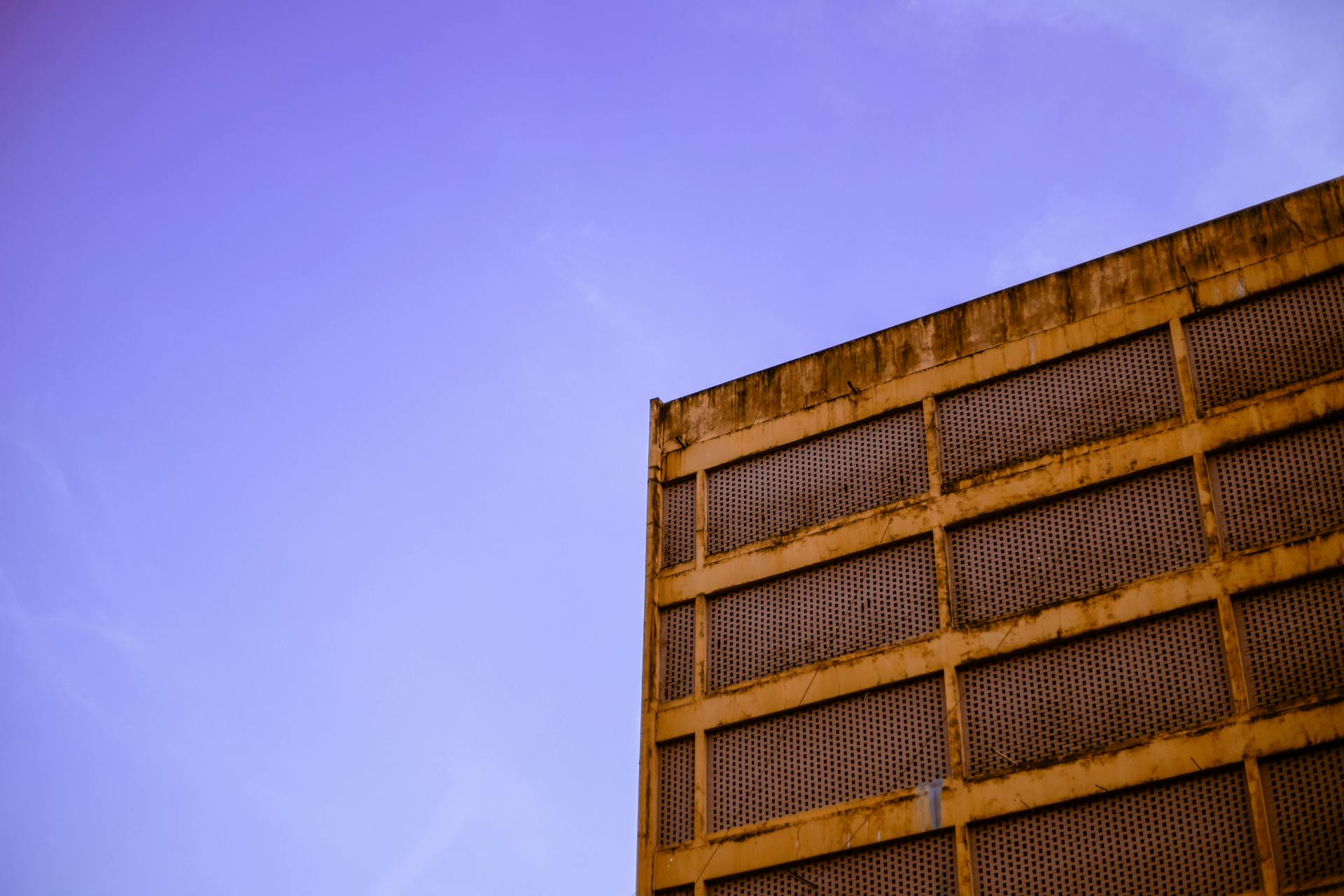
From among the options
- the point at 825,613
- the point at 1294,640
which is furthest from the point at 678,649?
the point at 1294,640

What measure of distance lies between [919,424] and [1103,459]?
2.49 m

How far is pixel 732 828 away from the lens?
1869 centimetres

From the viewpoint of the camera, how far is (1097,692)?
1714cm

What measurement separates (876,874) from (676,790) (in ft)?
9.07

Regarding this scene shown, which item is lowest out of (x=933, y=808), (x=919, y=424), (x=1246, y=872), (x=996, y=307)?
(x=1246, y=872)

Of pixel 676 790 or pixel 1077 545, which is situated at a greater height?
pixel 1077 545

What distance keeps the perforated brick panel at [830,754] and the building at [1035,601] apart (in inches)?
1.2

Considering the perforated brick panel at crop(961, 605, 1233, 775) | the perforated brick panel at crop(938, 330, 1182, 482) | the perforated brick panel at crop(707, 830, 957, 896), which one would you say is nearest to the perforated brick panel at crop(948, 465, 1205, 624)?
the perforated brick panel at crop(961, 605, 1233, 775)

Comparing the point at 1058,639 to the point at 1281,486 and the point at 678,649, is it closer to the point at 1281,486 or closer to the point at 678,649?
the point at 1281,486

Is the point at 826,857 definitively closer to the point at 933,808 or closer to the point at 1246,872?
the point at 933,808

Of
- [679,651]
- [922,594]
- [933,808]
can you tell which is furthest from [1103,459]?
[679,651]

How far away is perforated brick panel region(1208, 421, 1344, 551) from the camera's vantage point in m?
16.9

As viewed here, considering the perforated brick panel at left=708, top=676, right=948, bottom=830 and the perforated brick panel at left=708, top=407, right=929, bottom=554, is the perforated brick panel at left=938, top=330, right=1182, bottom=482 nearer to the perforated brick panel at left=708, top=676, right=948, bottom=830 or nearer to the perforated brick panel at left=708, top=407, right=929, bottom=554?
the perforated brick panel at left=708, top=407, right=929, bottom=554

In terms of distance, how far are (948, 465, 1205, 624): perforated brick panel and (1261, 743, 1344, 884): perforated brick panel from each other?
237 centimetres
